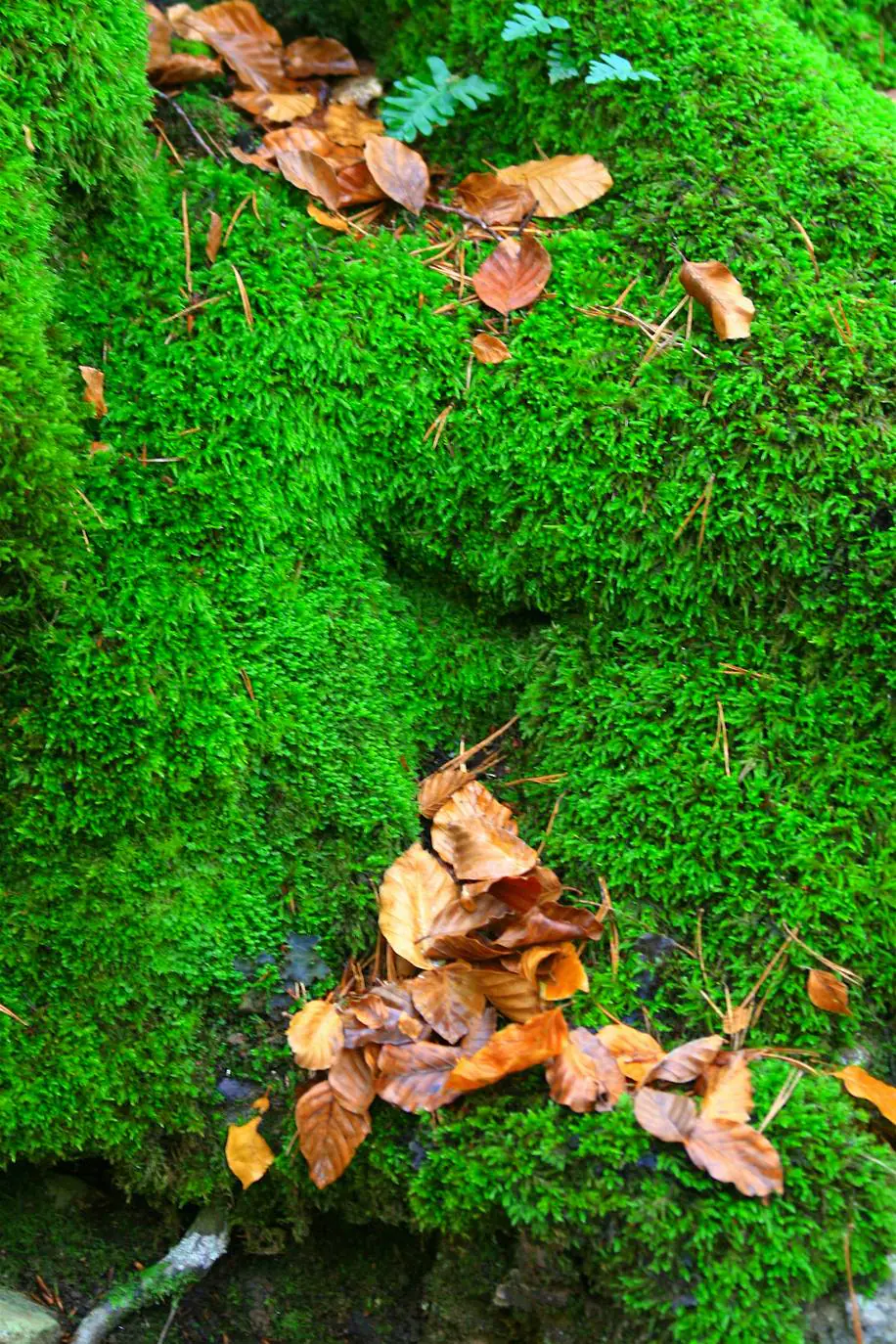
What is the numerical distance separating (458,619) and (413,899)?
0.84m

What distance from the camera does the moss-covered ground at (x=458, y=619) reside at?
2.16 m

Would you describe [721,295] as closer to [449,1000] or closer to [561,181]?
[561,181]

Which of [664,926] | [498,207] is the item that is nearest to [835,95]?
[498,207]

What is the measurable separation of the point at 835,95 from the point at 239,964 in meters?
2.98

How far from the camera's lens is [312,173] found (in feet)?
9.75

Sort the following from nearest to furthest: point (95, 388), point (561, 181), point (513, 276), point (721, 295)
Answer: point (95, 388)
point (721, 295)
point (513, 276)
point (561, 181)

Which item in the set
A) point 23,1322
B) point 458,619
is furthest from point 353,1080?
point 458,619

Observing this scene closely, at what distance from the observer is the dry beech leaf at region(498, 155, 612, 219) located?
2.90 metres

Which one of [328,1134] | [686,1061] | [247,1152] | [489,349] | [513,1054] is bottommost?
[247,1152]

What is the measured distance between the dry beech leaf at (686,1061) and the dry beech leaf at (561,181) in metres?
2.30

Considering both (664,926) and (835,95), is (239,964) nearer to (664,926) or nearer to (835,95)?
(664,926)

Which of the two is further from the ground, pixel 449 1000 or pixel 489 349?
pixel 489 349

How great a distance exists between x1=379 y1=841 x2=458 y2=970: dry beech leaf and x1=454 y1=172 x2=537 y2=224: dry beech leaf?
6.17 ft

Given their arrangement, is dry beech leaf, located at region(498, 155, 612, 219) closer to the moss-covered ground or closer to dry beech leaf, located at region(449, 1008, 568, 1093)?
the moss-covered ground
